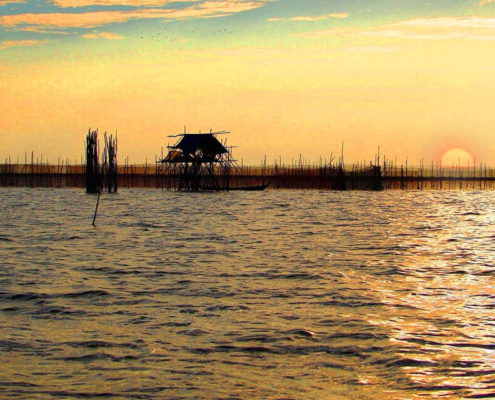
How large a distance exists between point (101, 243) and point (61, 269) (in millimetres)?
5034

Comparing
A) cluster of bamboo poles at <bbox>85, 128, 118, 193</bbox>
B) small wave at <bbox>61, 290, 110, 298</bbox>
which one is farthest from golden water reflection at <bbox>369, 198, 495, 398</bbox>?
cluster of bamboo poles at <bbox>85, 128, 118, 193</bbox>

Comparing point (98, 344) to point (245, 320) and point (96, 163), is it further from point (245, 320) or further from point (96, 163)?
point (96, 163)

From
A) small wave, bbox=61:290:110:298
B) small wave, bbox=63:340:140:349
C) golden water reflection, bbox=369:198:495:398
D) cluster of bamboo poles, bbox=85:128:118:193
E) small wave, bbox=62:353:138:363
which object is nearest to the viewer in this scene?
golden water reflection, bbox=369:198:495:398

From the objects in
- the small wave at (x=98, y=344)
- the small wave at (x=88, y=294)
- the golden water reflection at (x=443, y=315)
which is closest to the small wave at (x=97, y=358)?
the small wave at (x=98, y=344)

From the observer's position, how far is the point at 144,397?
634 centimetres

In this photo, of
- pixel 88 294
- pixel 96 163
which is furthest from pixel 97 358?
pixel 96 163

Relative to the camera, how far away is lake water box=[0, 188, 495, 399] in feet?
22.2

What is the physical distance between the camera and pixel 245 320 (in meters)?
9.28

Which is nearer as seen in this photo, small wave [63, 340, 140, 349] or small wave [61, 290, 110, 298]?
small wave [63, 340, 140, 349]

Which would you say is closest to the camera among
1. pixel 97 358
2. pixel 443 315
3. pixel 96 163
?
pixel 97 358

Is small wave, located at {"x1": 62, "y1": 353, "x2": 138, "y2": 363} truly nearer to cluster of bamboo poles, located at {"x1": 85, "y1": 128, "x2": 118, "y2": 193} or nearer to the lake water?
the lake water

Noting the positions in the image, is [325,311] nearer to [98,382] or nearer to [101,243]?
[98,382]

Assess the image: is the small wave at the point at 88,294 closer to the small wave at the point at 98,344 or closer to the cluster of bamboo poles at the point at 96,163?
the small wave at the point at 98,344

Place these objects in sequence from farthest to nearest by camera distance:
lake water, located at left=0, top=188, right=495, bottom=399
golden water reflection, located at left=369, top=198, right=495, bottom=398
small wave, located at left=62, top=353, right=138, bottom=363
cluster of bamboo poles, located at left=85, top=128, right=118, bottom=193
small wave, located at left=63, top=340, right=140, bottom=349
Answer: cluster of bamboo poles, located at left=85, top=128, right=118, bottom=193, small wave, located at left=63, top=340, right=140, bottom=349, small wave, located at left=62, top=353, right=138, bottom=363, golden water reflection, located at left=369, top=198, right=495, bottom=398, lake water, located at left=0, top=188, right=495, bottom=399
